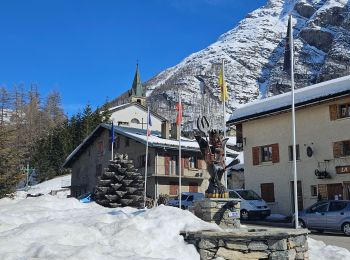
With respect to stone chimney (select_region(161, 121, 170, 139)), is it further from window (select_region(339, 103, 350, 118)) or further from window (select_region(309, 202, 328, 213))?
window (select_region(309, 202, 328, 213))

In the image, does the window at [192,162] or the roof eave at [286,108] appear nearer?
the roof eave at [286,108]

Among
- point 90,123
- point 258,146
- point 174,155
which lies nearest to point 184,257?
point 258,146

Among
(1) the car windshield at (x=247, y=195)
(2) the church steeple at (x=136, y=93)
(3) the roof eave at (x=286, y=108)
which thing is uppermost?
(2) the church steeple at (x=136, y=93)

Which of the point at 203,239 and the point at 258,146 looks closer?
the point at 203,239

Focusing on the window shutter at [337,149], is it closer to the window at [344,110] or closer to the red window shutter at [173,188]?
the window at [344,110]

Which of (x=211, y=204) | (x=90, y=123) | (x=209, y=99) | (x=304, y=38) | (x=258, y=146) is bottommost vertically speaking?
(x=211, y=204)

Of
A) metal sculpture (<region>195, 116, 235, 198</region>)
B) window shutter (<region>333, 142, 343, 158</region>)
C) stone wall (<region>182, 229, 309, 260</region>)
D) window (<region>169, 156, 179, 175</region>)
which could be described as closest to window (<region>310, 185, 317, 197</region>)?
window shutter (<region>333, 142, 343, 158</region>)

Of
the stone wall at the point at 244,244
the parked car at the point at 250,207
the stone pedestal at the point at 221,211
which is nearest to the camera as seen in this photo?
the stone wall at the point at 244,244

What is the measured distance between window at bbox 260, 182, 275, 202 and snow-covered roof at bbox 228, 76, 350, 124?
4.60 meters

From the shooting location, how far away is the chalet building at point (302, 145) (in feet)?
90.1

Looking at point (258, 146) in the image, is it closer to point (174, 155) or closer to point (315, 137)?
point (315, 137)

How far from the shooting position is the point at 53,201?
1478cm

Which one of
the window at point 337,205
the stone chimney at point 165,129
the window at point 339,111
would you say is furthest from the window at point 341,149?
the stone chimney at point 165,129

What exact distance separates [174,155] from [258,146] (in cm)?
1004
